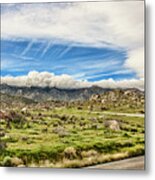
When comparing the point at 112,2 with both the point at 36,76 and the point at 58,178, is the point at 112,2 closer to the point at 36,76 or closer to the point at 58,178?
the point at 36,76

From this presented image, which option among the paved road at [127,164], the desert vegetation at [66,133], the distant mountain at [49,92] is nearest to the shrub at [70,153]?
the desert vegetation at [66,133]

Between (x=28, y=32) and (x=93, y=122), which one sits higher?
(x=28, y=32)

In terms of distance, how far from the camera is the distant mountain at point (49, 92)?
7.02ft

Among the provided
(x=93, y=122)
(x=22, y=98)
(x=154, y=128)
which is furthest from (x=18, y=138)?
(x=154, y=128)

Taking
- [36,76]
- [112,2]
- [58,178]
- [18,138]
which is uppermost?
[112,2]

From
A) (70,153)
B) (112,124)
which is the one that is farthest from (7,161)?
(112,124)

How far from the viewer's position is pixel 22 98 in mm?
2195

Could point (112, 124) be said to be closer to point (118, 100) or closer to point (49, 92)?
point (118, 100)

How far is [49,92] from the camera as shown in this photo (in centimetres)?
218

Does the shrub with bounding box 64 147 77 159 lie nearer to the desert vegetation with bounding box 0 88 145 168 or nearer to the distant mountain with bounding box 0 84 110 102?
the desert vegetation with bounding box 0 88 145 168

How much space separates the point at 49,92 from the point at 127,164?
0.46 metres

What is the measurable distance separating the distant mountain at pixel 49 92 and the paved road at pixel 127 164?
300 millimetres

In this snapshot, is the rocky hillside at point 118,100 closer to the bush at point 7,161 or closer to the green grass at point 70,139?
the green grass at point 70,139

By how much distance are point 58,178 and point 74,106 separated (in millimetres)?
323
